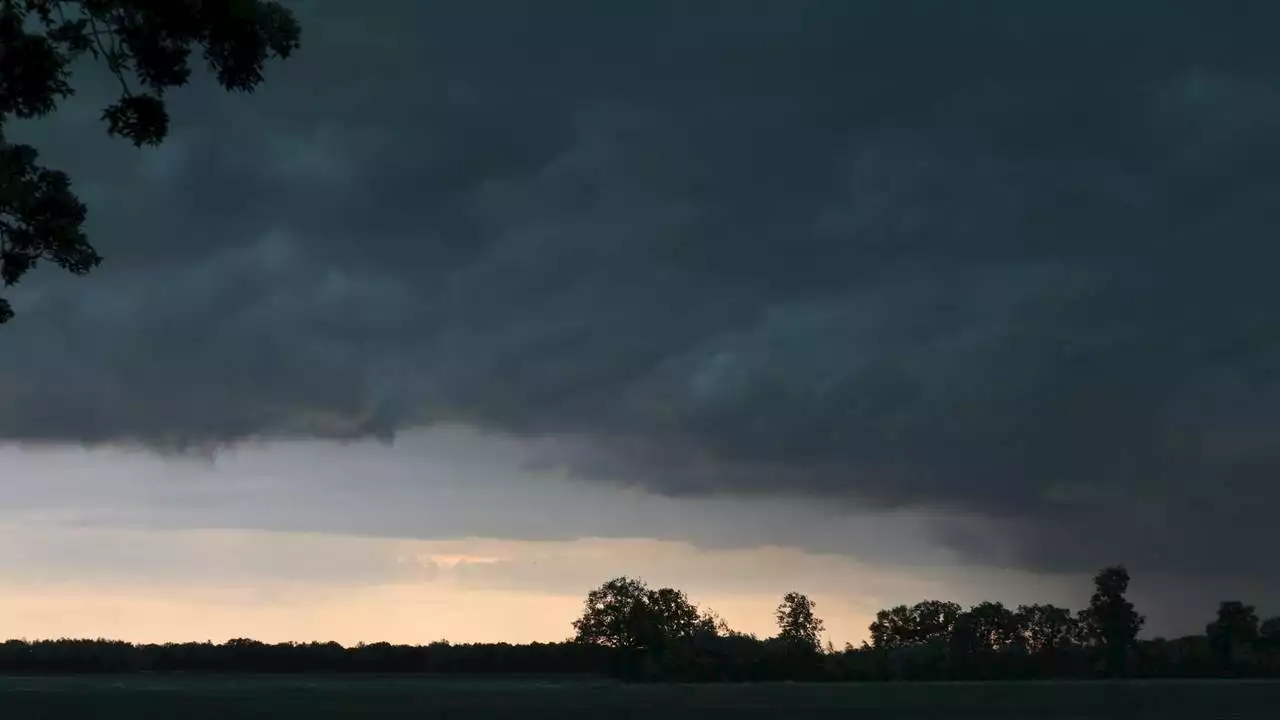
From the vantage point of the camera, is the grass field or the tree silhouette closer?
the tree silhouette

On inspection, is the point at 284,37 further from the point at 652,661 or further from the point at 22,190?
the point at 652,661

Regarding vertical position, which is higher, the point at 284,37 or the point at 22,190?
the point at 284,37

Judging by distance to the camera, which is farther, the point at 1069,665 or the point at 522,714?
the point at 1069,665

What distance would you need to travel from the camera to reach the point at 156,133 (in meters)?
28.2

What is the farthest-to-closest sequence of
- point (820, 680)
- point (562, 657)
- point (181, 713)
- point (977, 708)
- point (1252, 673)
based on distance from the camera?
point (1252, 673) < point (562, 657) < point (820, 680) < point (977, 708) < point (181, 713)

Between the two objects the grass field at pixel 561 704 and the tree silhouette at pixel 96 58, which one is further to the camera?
the grass field at pixel 561 704

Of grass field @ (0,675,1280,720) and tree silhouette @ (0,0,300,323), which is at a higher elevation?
tree silhouette @ (0,0,300,323)

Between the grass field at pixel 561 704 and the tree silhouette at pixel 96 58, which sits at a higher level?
the tree silhouette at pixel 96 58

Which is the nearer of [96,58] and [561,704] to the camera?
[96,58]

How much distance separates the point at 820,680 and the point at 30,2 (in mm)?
116820

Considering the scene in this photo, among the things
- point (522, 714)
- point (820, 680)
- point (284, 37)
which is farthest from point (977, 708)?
point (820, 680)

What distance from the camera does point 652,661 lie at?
134250 mm

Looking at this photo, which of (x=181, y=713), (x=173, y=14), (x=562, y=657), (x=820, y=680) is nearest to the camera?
(x=173, y=14)

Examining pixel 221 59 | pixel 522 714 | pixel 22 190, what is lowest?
pixel 522 714
